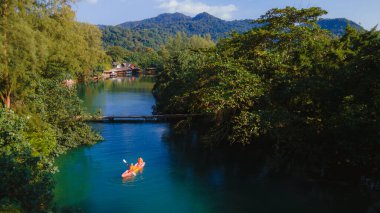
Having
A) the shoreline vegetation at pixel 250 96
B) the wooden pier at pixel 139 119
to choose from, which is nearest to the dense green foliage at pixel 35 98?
the shoreline vegetation at pixel 250 96

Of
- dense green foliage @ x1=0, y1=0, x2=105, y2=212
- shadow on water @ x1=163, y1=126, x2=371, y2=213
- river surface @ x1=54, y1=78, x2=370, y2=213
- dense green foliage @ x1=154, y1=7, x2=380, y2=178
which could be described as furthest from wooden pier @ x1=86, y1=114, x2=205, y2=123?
shadow on water @ x1=163, y1=126, x2=371, y2=213

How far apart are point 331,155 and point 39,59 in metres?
15.3

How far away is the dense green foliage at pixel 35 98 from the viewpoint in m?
9.51

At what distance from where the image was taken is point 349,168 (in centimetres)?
1675

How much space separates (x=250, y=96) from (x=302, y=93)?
3.37 m

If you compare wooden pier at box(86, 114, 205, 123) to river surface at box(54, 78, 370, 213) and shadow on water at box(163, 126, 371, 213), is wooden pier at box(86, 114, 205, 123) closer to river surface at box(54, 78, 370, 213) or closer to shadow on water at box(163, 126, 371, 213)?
river surface at box(54, 78, 370, 213)

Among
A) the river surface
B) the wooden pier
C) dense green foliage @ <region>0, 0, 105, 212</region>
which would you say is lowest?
the river surface

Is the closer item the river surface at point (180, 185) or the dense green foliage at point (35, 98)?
the dense green foliage at point (35, 98)

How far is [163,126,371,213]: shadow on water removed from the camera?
14.7 metres

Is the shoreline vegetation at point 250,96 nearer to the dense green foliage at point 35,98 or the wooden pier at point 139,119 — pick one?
the dense green foliage at point 35,98

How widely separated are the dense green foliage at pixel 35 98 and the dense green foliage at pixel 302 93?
7.87 m

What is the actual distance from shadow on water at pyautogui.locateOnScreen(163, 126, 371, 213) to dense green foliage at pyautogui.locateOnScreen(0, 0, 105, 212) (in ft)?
21.6

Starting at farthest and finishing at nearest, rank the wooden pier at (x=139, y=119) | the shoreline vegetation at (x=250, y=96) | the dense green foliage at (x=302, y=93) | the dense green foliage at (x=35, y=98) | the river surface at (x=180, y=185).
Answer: the wooden pier at (x=139, y=119), the river surface at (x=180, y=185), the dense green foliage at (x=302, y=93), the shoreline vegetation at (x=250, y=96), the dense green foliage at (x=35, y=98)

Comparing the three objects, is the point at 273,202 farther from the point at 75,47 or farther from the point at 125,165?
the point at 75,47
